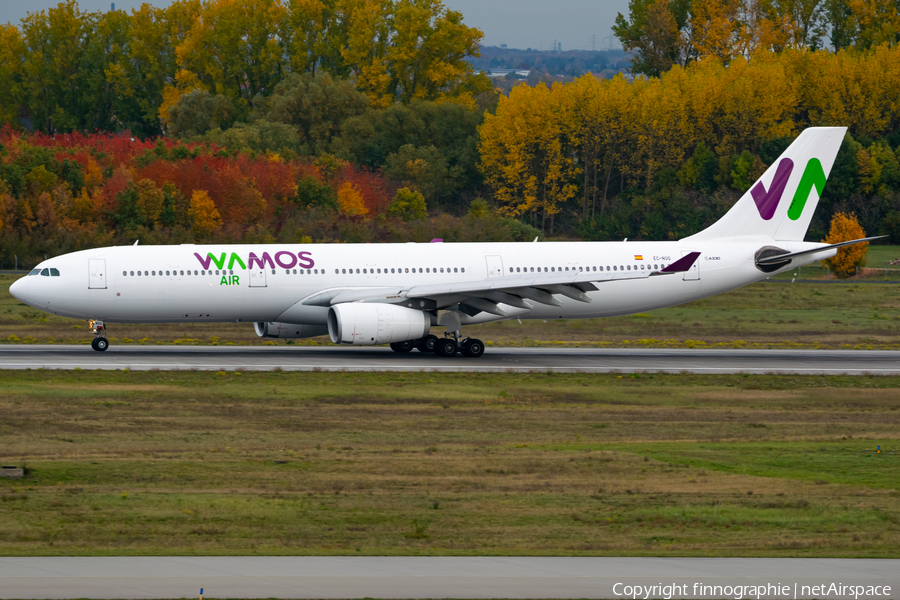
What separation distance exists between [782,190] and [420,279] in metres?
13.6

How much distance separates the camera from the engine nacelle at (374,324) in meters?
35.2

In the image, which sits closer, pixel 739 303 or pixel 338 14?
pixel 739 303

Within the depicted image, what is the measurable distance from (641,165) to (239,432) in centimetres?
8266

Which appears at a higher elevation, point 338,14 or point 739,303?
point 338,14

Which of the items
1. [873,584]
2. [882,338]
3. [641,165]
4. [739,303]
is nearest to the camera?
[873,584]

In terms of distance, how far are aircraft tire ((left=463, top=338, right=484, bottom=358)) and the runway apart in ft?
1.34

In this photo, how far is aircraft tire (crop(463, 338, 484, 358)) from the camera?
3834 centimetres

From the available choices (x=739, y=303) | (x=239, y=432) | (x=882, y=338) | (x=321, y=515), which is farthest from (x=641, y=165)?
(x=321, y=515)

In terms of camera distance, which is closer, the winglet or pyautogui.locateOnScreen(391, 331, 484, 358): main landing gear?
the winglet

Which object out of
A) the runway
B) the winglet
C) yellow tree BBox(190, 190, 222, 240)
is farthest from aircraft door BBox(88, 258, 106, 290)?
yellow tree BBox(190, 190, 222, 240)

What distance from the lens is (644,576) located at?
12789mm

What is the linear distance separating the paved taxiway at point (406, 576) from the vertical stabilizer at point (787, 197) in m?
28.7

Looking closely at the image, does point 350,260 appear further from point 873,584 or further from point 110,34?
point 110,34

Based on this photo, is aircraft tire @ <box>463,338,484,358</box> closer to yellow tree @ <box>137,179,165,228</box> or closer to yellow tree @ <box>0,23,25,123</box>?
yellow tree @ <box>137,179,165,228</box>
